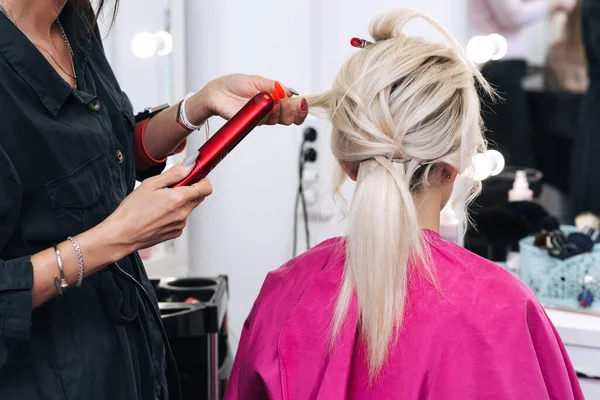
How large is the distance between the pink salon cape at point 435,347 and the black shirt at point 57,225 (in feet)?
0.83

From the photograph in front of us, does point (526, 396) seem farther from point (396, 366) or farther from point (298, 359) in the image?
point (298, 359)

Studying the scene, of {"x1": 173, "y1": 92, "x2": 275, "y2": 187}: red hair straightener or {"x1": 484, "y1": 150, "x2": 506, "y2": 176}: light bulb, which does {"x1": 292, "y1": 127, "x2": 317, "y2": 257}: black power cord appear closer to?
{"x1": 484, "y1": 150, "x2": 506, "y2": 176}: light bulb

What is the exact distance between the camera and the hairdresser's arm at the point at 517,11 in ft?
6.84

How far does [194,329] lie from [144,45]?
Answer: 1.13 meters

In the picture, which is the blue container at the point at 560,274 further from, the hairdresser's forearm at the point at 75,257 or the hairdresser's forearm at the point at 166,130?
Result: the hairdresser's forearm at the point at 75,257

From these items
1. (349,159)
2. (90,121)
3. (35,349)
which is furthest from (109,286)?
(349,159)

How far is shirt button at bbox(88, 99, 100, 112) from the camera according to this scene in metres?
1.10

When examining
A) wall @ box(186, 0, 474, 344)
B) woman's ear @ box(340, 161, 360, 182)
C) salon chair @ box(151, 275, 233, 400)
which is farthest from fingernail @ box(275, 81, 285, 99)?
wall @ box(186, 0, 474, 344)

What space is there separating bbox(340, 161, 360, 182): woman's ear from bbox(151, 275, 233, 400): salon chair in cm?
56

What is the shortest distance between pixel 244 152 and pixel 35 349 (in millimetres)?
1571

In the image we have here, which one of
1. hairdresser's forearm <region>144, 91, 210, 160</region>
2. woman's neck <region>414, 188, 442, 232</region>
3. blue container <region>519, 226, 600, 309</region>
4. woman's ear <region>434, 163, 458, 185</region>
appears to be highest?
hairdresser's forearm <region>144, 91, 210, 160</region>

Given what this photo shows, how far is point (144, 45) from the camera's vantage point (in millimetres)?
2346

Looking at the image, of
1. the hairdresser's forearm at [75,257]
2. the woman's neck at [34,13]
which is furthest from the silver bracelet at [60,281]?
the woman's neck at [34,13]

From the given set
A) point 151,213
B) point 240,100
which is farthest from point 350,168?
point 151,213
